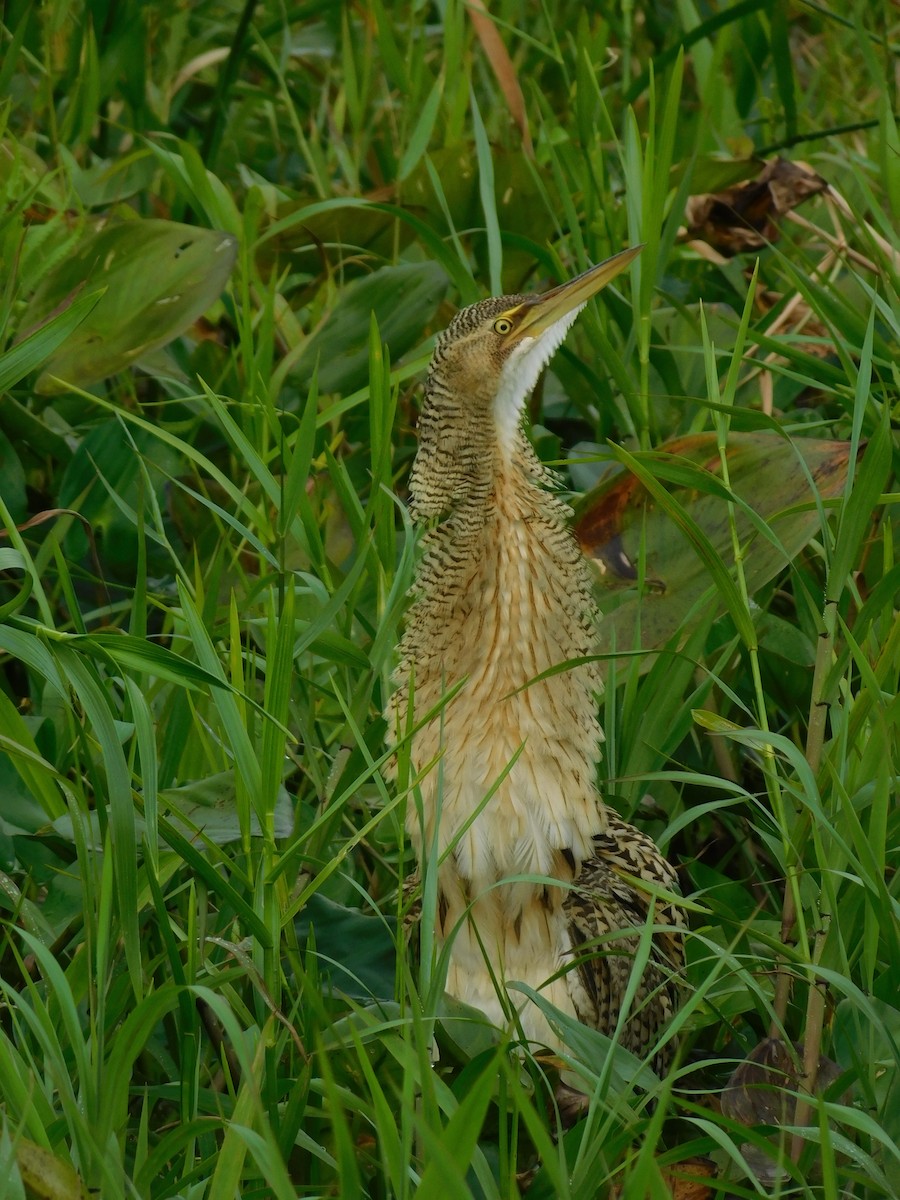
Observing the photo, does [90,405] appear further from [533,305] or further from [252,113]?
[252,113]

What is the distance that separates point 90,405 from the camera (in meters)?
3.65

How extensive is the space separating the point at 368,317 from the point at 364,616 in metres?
0.68

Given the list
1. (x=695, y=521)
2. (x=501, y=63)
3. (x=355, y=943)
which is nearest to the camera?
(x=355, y=943)

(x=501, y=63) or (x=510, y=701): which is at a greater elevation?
(x=501, y=63)

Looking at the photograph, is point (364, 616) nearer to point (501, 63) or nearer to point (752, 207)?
point (752, 207)

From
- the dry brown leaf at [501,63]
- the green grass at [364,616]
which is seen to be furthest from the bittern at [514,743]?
the dry brown leaf at [501,63]

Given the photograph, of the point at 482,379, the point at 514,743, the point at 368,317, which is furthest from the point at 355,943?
the point at 368,317

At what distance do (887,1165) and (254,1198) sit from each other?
731 mm

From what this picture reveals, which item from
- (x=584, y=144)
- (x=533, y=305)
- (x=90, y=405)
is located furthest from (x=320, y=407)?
(x=533, y=305)

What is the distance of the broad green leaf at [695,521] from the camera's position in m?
2.77

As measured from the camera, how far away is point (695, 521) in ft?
9.52

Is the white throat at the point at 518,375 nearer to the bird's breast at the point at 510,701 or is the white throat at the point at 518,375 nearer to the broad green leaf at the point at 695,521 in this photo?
the bird's breast at the point at 510,701

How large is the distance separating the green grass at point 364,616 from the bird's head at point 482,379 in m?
0.10


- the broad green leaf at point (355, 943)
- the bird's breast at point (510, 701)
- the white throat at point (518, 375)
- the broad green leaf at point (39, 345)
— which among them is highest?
the broad green leaf at point (39, 345)
